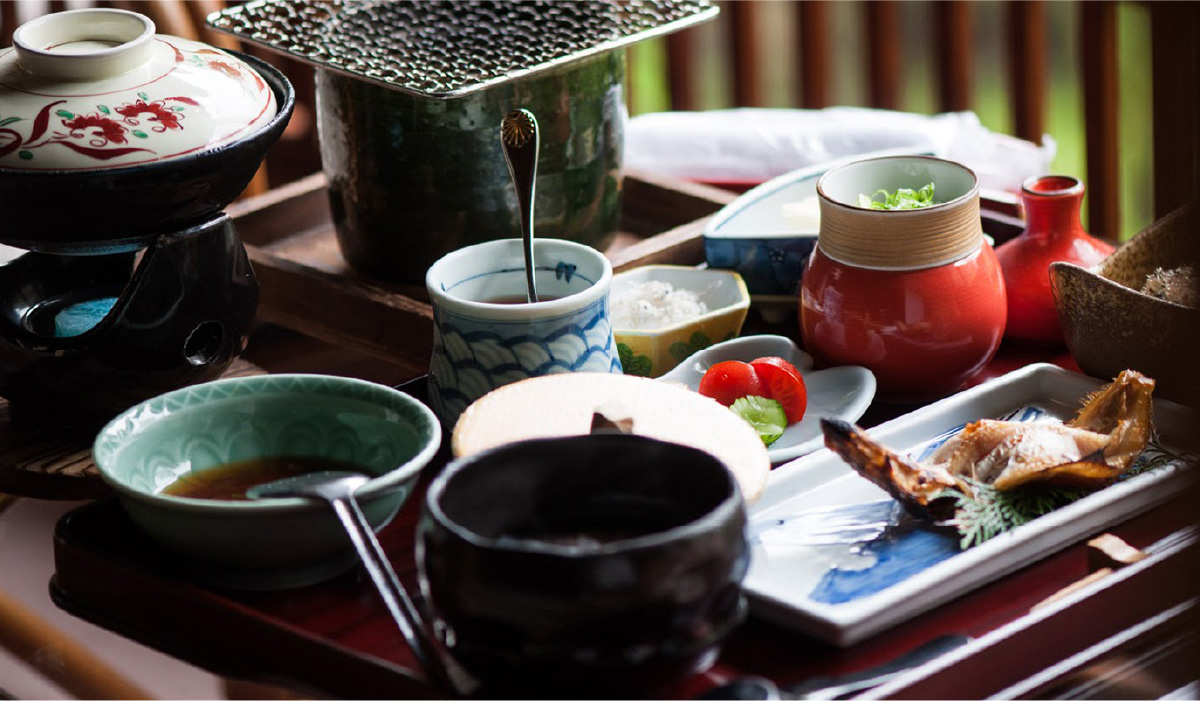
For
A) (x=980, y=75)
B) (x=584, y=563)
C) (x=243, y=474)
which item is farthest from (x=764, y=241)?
(x=980, y=75)

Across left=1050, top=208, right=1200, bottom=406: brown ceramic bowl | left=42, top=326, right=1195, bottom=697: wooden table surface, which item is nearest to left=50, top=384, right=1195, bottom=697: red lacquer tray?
left=42, top=326, right=1195, bottom=697: wooden table surface

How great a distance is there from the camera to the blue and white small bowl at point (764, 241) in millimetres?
1342

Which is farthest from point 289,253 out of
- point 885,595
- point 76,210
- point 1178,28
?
point 1178,28

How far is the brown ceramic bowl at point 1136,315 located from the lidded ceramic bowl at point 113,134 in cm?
72

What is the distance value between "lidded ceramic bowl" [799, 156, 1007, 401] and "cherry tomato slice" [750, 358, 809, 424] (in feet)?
0.29

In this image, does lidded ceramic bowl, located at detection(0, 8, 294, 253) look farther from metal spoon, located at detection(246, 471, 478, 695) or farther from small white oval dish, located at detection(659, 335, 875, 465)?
small white oval dish, located at detection(659, 335, 875, 465)

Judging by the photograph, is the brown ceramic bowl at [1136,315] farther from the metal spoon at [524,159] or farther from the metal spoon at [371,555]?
the metal spoon at [371,555]

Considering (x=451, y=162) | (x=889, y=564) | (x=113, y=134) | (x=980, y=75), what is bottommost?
(x=980, y=75)

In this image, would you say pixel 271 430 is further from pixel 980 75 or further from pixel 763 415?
pixel 980 75

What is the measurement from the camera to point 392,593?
0.86 metres

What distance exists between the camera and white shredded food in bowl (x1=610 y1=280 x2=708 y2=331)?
1.26 m

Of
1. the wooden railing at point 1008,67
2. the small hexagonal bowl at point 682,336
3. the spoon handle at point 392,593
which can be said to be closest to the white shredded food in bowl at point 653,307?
the small hexagonal bowl at point 682,336

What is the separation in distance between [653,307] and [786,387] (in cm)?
21

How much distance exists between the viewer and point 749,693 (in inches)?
30.4
